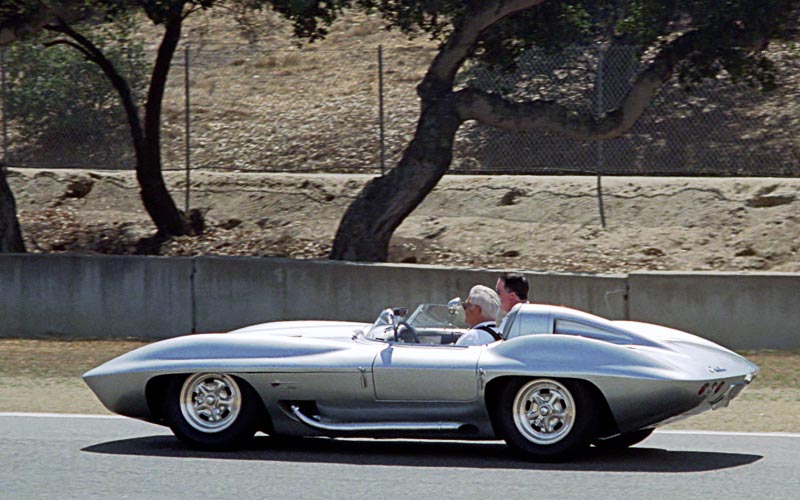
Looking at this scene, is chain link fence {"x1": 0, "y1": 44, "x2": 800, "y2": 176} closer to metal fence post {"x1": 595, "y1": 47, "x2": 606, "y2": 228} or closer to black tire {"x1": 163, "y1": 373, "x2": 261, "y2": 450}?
metal fence post {"x1": 595, "y1": 47, "x2": 606, "y2": 228}

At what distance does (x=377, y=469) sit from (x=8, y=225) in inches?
430

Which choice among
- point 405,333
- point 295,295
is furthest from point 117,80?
point 405,333

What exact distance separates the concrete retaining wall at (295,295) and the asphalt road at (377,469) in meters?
4.91

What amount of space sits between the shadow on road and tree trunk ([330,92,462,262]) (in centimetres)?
754

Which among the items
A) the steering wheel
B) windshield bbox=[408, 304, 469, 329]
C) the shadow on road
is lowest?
the shadow on road

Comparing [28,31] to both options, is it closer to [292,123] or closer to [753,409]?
[292,123]

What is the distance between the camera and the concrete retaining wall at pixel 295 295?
13477 mm

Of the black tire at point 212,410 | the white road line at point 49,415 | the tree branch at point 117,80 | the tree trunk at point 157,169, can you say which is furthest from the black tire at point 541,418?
the tree branch at point 117,80

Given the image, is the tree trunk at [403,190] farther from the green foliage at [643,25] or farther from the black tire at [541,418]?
the black tire at [541,418]

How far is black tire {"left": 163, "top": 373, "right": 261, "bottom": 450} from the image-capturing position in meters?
7.73

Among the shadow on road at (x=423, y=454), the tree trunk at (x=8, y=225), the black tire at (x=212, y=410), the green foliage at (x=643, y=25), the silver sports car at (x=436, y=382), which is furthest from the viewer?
the tree trunk at (x=8, y=225)

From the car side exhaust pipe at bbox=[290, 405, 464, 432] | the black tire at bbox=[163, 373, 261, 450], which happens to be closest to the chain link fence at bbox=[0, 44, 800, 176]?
the car side exhaust pipe at bbox=[290, 405, 464, 432]

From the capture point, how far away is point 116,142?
20516 mm

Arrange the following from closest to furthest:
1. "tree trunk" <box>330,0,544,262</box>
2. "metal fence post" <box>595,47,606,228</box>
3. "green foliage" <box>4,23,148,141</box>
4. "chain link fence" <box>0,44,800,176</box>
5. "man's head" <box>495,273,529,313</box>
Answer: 1. "man's head" <box>495,273,529,313</box>
2. "tree trunk" <box>330,0,544,262</box>
3. "metal fence post" <box>595,47,606,228</box>
4. "chain link fence" <box>0,44,800,176</box>
5. "green foliage" <box>4,23,148,141</box>
